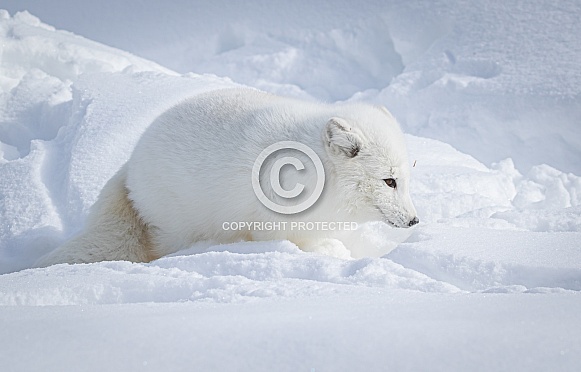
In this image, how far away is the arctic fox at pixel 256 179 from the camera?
3344 mm

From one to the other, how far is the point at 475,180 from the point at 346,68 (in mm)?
5224

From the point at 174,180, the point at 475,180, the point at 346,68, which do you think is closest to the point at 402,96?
the point at 346,68

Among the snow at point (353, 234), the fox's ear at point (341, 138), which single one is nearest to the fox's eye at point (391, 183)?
the fox's ear at point (341, 138)

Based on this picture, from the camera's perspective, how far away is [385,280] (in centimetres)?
236

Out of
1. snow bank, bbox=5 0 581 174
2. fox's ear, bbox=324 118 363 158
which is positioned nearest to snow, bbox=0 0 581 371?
snow bank, bbox=5 0 581 174

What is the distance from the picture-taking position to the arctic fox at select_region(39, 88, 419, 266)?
11.0 ft

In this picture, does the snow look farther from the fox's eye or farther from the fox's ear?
the fox's ear

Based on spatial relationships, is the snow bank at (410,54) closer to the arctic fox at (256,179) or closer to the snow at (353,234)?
the snow at (353,234)

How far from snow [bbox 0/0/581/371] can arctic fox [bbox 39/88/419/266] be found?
0.80 feet

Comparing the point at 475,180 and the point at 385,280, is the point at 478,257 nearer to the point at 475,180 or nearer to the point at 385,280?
the point at 385,280

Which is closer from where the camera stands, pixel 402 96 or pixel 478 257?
pixel 478 257

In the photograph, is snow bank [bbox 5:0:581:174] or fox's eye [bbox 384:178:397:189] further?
snow bank [bbox 5:0:581:174]

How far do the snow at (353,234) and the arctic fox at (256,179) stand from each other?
24cm

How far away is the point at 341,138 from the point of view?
129 inches
